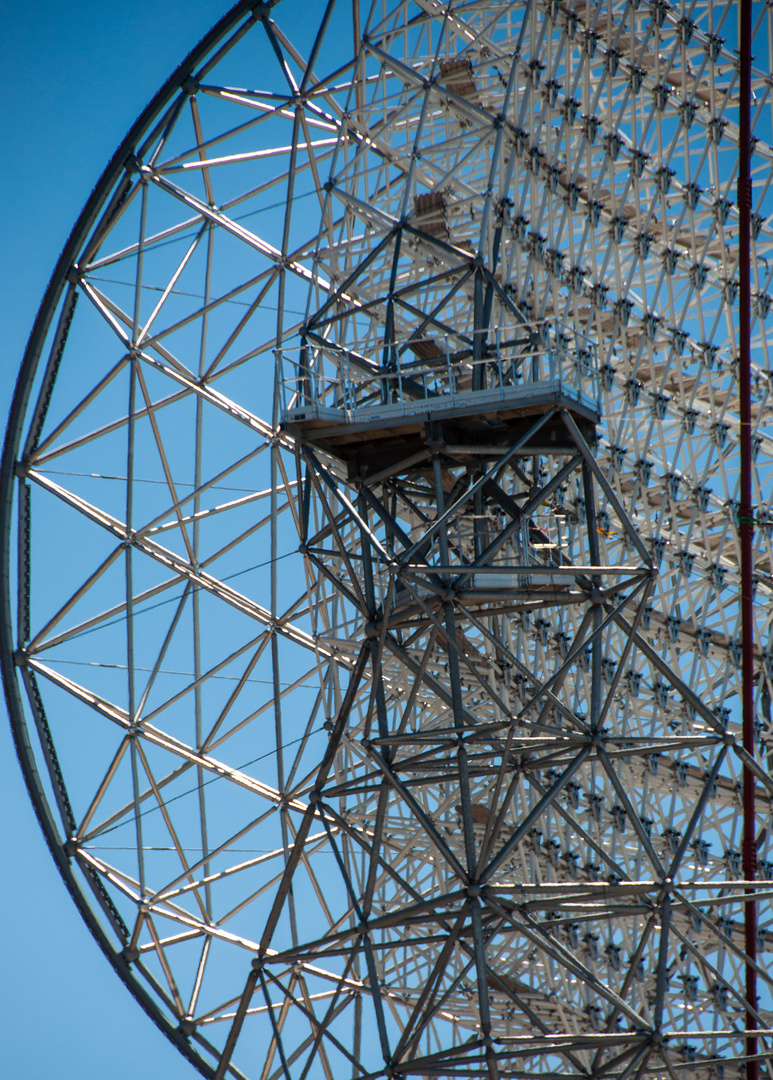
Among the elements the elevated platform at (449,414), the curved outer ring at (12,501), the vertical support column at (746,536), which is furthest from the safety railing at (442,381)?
the curved outer ring at (12,501)

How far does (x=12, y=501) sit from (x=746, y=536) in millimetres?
15743

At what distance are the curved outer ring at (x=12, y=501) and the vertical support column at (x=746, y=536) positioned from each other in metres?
10.5

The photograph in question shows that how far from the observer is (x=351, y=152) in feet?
107

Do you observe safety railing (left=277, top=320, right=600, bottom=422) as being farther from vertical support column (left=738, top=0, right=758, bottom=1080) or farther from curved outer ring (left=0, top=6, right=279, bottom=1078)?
curved outer ring (left=0, top=6, right=279, bottom=1078)

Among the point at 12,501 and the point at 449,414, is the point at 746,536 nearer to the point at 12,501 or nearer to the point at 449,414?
the point at 449,414

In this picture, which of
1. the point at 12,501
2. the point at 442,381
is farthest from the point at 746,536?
the point at 12,501

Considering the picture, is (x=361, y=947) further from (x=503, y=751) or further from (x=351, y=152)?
(x=351, y=152)

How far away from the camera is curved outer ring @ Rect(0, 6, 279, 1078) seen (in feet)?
98.9

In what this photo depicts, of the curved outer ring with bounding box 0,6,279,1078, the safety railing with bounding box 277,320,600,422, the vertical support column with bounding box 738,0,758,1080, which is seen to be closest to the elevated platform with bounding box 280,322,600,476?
the safety railing with bounding box 277,320,600,422

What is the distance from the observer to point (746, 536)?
2397cm

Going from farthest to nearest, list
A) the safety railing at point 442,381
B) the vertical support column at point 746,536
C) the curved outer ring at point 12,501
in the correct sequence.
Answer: the curved outer ring at point 12,501 → the vertical support column at point 746,536 → the safety railing at point 442,381

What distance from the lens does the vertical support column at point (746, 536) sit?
22.8 m

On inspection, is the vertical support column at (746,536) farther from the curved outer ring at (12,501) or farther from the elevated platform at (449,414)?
the curved outer ring at (12,501)

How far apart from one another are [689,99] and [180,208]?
1157 centimetres
